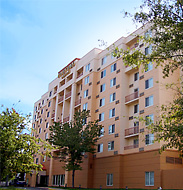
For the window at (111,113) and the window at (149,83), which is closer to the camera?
the window at (149,83)

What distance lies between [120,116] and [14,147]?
2094 centimetres

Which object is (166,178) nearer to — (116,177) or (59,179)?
(116,177)

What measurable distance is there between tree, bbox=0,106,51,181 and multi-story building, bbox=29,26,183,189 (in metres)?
9.44

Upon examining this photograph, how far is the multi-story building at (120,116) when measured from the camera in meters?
29.4

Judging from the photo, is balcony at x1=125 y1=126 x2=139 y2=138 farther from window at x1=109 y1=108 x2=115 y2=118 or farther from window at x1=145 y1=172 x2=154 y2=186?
window at x1=145 y1=172 x2=154 y2=186

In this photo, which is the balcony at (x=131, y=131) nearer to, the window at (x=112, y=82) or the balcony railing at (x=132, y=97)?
the balcony railing at (x=132, y=97)

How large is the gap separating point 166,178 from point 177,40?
55.3ft

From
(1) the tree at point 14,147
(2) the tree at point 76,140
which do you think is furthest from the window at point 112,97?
(1) the tree at point 14,147

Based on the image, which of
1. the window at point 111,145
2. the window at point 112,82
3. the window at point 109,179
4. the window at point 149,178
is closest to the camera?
the window at point 149,178

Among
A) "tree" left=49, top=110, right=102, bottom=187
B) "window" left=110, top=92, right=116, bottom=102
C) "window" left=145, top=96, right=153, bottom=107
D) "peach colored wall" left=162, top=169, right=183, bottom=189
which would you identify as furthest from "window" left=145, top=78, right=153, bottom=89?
"peach colored wall" left=162, top=169, right=183, bottom=189

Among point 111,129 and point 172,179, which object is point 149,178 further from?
point 111,129

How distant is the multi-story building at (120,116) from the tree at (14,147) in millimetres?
9443

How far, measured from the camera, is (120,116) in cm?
3584

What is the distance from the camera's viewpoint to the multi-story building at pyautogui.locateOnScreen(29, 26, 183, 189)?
29.4m
